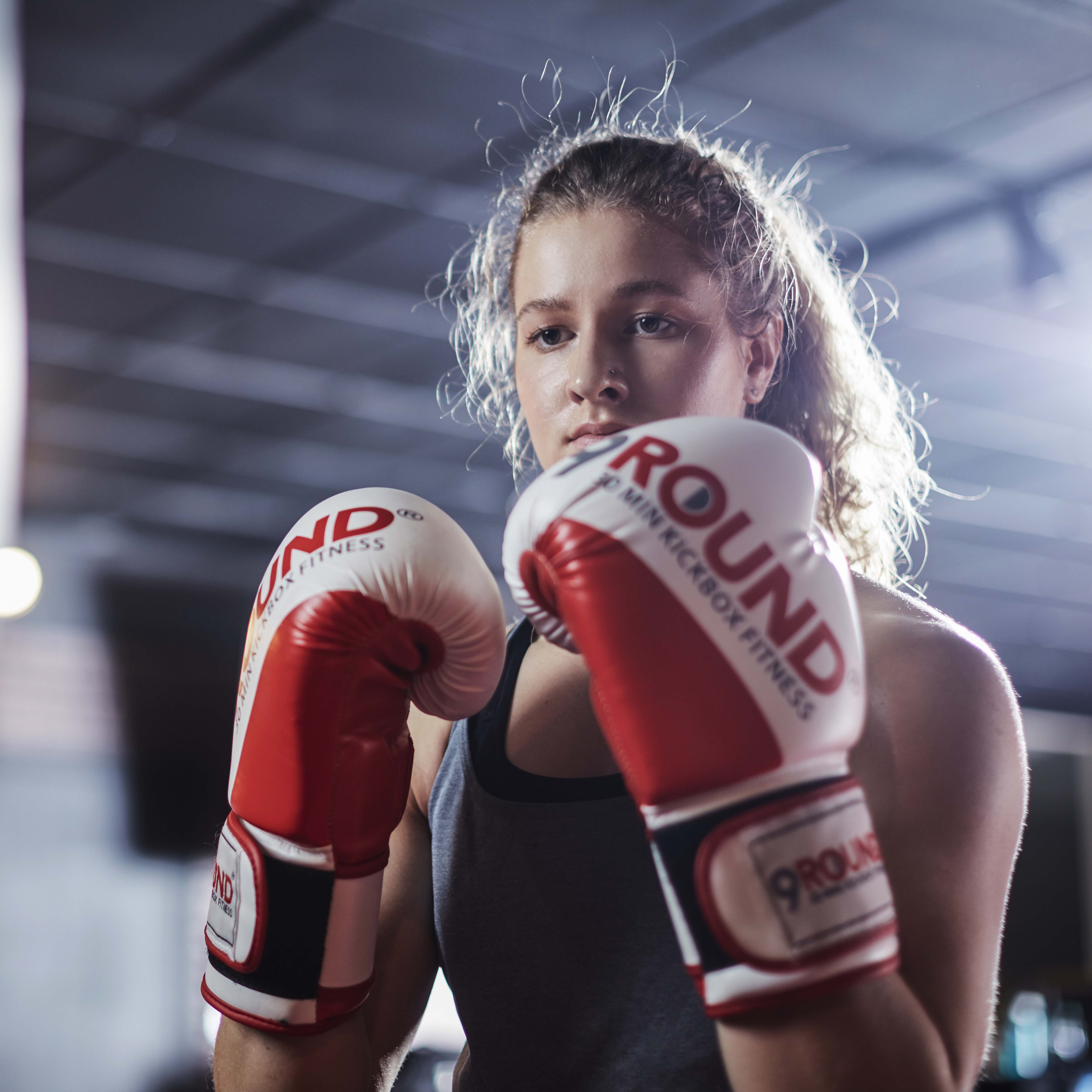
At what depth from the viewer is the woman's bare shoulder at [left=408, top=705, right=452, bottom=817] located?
136 cm

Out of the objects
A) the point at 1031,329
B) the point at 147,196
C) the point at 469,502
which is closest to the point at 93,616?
the point at 469,502

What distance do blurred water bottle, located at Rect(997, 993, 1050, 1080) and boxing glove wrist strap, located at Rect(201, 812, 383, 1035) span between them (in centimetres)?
740

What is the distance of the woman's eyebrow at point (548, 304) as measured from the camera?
1229 millimetres

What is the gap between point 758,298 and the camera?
135 centimetres

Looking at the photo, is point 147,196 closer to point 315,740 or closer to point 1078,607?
point 315,740

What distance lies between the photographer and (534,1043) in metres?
1.16

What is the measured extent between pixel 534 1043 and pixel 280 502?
6.04 meters

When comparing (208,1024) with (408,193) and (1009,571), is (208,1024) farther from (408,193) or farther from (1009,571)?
(1009,571)

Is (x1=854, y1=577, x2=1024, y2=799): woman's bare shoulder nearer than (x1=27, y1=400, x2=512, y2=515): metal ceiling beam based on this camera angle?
Yes

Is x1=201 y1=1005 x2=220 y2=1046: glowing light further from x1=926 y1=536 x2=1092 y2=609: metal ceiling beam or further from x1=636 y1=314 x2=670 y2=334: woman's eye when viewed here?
x1=636 y1=314 x2=670 y2=334: woman's eye

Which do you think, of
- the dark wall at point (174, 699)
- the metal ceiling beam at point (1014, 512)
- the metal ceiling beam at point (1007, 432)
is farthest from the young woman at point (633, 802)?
the dark wall at point (174, 699)

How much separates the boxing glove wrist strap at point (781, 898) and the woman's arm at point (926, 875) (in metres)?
0.02

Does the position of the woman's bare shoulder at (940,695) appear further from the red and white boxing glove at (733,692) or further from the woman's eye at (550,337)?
the woman's eye at (550,337)

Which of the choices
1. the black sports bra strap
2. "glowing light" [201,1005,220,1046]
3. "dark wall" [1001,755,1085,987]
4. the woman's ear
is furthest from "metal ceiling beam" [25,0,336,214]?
"dark wall" [1001,755,1085,987]
